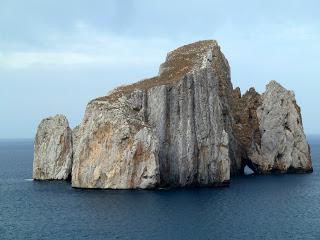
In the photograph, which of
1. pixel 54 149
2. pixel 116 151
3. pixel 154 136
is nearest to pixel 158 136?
pixel 154 136

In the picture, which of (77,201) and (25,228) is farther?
(77,201)

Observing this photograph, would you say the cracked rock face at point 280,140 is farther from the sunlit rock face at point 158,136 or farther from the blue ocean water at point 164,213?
the sunlit rock face at point 158,136

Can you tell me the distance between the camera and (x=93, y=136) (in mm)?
109812

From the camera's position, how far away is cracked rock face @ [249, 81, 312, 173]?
13925 cm

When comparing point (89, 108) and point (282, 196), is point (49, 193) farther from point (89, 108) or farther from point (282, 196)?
point (282, 196)

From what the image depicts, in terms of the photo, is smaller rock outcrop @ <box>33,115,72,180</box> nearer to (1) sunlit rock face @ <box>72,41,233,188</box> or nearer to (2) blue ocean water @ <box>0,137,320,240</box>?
(2) blue ocean water @ <box>0,137,320,240</box>

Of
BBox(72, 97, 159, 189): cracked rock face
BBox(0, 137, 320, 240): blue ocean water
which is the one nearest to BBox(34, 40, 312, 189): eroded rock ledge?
BBox(72, 97, 159, 189): cracked rock face

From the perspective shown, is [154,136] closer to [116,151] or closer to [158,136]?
[158,136]

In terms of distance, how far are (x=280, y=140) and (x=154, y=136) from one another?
43.4m

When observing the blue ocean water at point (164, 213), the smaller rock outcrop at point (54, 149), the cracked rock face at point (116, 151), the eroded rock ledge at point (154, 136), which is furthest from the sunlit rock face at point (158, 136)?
the smaller rock outcrop at point (54, 149)

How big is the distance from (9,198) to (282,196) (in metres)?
47.7

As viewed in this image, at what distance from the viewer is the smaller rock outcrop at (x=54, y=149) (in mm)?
128500

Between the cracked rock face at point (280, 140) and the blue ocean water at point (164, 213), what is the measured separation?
20.5 metres

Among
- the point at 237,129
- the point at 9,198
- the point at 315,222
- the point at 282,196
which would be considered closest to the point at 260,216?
the point at 315,222
